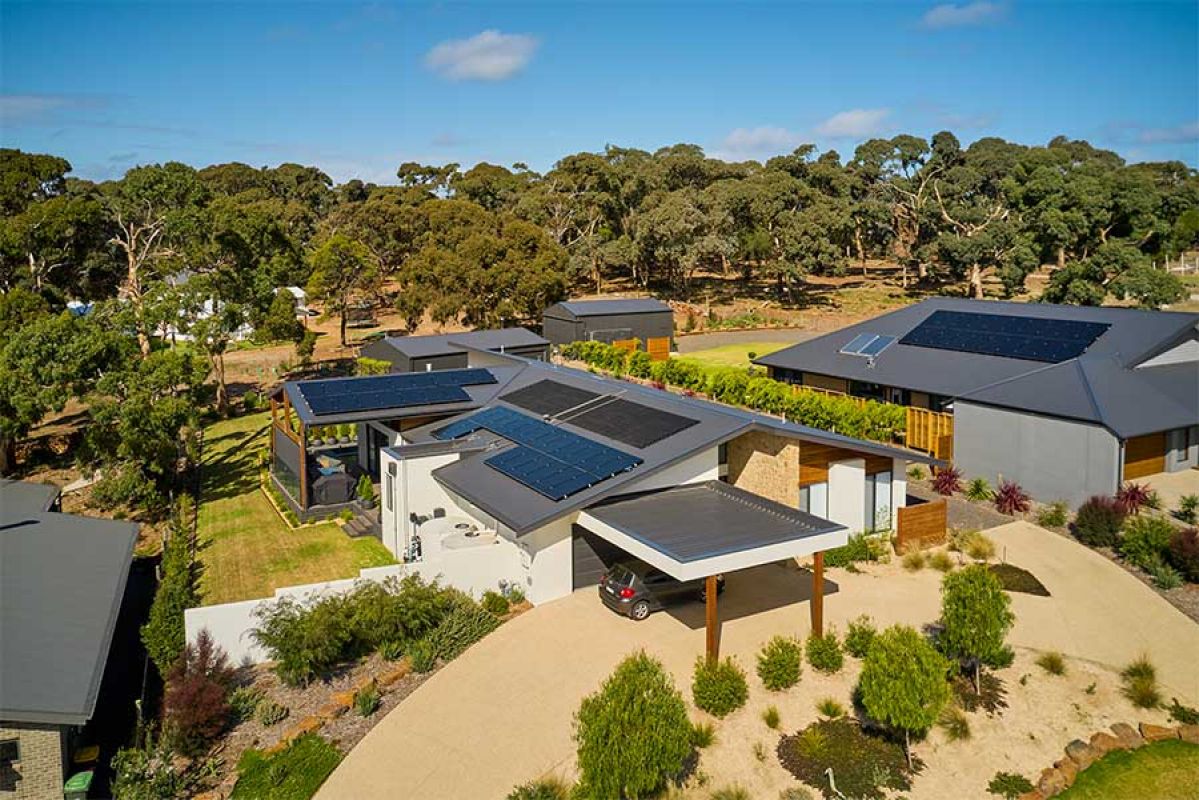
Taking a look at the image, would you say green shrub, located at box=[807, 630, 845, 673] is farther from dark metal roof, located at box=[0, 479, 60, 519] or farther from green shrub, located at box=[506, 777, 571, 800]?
dark metal roof, located at box=[0, 479, 60, 519]

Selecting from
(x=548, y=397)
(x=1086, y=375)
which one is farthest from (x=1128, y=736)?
(x=548, y=397)

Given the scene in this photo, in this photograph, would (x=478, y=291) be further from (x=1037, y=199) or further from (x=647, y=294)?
(x=1037, y=199)

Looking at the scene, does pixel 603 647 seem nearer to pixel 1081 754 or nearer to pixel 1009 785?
pixel 1009 785

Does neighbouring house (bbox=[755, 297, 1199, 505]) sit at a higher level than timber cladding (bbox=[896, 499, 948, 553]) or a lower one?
higher

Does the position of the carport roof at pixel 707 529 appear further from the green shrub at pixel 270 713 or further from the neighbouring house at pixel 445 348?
the neighbouring house at pixel 445 348

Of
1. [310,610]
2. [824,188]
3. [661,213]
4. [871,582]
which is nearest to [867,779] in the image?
[871,582]

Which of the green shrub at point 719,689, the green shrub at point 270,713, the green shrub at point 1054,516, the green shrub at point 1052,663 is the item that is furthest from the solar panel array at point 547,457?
the green shrub at point 1054,516

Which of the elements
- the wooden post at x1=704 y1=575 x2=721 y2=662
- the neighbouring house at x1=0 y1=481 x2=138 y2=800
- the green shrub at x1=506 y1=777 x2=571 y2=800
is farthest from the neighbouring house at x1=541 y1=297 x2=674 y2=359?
the green shrub at x1=506 y1=777 x2=571 y2=800
